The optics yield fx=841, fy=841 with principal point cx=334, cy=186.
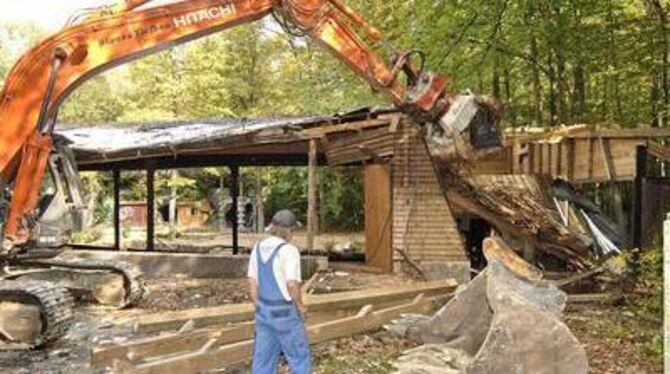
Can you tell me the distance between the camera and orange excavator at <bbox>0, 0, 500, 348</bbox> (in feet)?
34.8

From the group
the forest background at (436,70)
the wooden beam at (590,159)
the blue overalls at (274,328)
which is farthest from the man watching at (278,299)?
the wooden beam at (590,159)

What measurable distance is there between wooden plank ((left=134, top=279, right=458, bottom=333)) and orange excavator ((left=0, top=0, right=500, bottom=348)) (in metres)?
1.85

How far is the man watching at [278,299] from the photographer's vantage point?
6.43 metres

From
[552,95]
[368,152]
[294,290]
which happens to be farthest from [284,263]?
[552,95]

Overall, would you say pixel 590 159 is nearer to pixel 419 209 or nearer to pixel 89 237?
pixel 419 209

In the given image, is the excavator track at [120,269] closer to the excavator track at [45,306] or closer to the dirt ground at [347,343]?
the dirt ground at [347,343]

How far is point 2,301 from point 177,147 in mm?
5902

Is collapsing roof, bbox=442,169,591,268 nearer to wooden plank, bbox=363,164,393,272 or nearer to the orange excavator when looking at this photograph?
wooden plank, bbox=363,164,393,272

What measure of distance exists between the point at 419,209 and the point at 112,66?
556 cm

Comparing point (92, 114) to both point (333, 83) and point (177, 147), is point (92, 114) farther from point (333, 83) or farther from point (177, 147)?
point (177, 147)

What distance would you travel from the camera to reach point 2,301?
33.1 feet

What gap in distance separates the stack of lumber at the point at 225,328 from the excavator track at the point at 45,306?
124 cm

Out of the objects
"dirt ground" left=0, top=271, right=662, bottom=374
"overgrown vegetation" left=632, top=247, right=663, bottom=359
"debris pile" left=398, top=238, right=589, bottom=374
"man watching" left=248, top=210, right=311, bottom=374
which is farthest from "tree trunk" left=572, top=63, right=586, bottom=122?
"man watching" left=248, top=210, right=311, bottom=374

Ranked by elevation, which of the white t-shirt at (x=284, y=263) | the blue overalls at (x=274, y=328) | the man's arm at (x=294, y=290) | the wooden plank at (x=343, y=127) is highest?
the wooden plank at (x=343, y=127)
